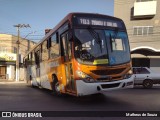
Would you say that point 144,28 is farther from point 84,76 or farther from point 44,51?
point 84,76

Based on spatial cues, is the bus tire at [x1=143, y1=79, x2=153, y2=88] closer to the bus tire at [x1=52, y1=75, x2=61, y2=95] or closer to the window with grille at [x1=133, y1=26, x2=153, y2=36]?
the bus tire at [x1=52, y1=75, x2=61, y2=95]

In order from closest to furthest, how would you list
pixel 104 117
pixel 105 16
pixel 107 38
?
pixel 104 117 < pixel 107 38 < pixel 105 16

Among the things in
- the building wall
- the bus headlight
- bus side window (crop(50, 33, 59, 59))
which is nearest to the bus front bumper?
the bus headlight

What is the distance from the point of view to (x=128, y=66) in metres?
8.91

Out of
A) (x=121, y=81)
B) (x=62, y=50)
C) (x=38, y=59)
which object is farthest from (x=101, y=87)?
(x=38, y=59)

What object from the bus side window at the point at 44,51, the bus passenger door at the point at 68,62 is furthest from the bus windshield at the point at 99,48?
the bus side window at the point at 44,51

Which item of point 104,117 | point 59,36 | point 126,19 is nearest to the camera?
point 104,117

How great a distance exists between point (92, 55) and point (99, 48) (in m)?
0.45

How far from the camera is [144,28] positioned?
94.1 ft

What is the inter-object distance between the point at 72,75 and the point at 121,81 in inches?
77.9

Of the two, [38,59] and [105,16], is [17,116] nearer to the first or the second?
[105,16]

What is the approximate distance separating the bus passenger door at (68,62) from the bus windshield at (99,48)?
0.56 metres

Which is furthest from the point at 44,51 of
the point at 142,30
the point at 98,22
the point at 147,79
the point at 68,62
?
the point at 142,30

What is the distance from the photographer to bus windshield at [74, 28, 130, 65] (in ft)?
27.1
